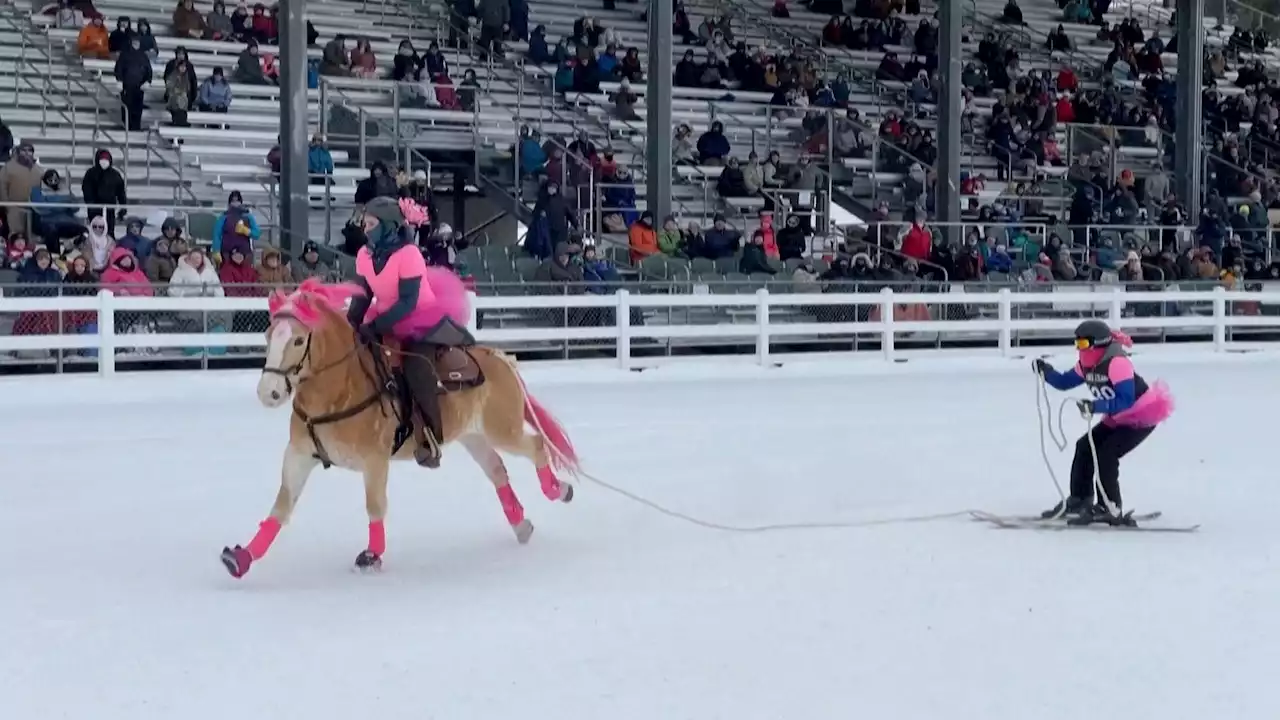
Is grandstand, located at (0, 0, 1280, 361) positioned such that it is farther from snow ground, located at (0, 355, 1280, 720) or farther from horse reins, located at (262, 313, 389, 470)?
horse reins, located at (262, 313, 389, 470)

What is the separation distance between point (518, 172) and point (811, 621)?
17451 mm

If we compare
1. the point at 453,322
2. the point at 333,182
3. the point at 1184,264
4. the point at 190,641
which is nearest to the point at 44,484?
the point at 453,322

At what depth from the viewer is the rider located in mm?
8094

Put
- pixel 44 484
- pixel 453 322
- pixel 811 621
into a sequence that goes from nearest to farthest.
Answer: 1. pixel 811 621
2. pixel 453 322
3. pixel 44 484

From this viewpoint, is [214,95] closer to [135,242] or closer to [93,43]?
[93,43]

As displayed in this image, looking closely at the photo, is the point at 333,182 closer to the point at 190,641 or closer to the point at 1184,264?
the point at 1184,264

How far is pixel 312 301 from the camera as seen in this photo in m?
7.85

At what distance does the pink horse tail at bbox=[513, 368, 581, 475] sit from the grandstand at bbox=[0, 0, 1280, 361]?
30.4 feet

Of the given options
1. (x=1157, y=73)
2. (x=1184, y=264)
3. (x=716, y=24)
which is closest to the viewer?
(x=1184, y=264)

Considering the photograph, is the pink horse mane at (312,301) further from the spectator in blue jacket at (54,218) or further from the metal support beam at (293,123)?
the metal support beam at (293,123)

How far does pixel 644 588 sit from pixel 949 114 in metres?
19.8

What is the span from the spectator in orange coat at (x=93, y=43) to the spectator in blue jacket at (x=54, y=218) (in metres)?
5.41

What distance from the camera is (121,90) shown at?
22.9 m

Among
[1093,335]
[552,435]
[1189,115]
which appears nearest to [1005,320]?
[1189,115]
